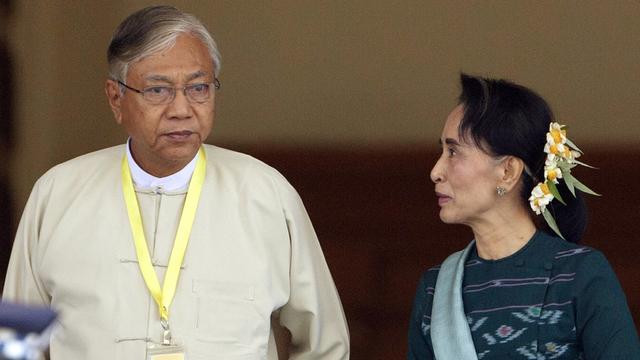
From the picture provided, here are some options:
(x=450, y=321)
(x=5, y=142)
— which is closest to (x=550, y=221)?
(x=450, y=321)

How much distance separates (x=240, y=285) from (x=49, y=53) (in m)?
3.91

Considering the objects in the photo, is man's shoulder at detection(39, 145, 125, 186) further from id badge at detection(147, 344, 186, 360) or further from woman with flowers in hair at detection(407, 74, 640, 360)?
woman with flowers in hair at detection(407, 74, 640, 360)

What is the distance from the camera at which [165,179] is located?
3799mm

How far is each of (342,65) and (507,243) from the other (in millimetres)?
3752

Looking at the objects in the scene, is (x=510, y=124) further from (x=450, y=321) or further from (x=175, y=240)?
(x=175, y=240)

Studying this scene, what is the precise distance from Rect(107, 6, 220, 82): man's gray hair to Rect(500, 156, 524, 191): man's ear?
81cm

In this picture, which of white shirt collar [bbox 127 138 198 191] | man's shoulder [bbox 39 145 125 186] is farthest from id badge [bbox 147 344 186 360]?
man's shoulder [bbox 39 145 125 186]

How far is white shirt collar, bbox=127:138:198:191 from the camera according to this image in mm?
3797

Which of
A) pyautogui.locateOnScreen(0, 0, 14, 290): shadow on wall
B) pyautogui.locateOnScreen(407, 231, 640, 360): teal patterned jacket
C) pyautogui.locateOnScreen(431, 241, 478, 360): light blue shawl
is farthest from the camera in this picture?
pyautogui.locateOnScreen(0, 0, 14, 290): shadow on wall

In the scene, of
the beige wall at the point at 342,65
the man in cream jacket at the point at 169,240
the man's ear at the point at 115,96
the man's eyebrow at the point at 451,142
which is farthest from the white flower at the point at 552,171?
the beige wall at the point at 342,65

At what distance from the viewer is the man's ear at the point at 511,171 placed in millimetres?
3607

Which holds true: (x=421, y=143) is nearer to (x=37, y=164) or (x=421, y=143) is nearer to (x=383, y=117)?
(x=383, y=117)

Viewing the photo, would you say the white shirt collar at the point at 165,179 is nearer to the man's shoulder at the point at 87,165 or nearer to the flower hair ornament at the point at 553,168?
the man's shoulder at the point at 87,165

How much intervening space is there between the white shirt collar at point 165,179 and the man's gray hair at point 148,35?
0.86 ft
